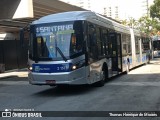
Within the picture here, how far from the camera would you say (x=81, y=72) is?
13.2m

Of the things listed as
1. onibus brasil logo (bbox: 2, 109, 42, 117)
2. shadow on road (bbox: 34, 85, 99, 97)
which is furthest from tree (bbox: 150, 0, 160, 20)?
onibus brasil logo (bbox: 2, 109, 42, 117)

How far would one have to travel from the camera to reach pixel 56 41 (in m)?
13.2

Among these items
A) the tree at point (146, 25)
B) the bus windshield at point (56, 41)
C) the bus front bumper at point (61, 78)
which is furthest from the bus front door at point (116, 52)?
the tree at point (146, 25)

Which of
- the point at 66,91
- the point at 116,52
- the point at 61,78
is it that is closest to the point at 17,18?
the point at 116,52

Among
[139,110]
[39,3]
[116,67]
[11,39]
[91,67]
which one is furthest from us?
[11,39]

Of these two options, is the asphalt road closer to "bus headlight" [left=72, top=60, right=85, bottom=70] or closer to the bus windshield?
"bus headlight" [left=72, top=60, right=85, bottom=70]

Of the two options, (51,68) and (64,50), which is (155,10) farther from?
(51,68)

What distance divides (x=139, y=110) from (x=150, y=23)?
60.2 m

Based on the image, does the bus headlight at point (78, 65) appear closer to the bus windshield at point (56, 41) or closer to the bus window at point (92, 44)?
the bus windshield at point (56, 41)

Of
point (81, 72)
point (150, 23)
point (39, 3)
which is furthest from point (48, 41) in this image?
point (150, 23)

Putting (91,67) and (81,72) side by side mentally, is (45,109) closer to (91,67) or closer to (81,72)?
(81,72)

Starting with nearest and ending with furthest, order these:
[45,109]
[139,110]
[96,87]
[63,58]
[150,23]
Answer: [139,110] → [45,109] → [63,58] → [96,87] → [150,23]

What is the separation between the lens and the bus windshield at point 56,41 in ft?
42.8

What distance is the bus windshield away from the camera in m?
13.1
